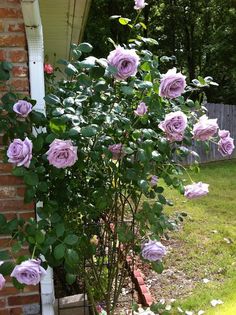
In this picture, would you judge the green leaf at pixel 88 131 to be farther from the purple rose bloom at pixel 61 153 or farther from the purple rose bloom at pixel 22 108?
the purple rose bloom at pixel 22 108

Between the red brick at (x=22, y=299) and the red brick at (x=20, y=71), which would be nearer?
the red brick at (x=20, y=71)

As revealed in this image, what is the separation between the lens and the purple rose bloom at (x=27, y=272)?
192 cm

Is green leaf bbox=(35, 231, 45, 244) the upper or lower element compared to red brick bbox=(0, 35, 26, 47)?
lower

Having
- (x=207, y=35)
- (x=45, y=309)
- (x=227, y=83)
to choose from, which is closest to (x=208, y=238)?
(x=45, y=309)

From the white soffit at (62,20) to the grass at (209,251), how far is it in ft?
8.81

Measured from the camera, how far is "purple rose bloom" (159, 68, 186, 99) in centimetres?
210

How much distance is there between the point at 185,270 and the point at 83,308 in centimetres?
158

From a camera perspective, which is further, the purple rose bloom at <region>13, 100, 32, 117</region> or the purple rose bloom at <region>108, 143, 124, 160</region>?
the purple rose bloom at <region>108, 143, 124, 160</region>

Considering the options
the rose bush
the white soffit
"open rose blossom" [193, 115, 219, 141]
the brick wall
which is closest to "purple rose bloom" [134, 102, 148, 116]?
the rose bush

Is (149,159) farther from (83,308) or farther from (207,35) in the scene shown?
(207,35)

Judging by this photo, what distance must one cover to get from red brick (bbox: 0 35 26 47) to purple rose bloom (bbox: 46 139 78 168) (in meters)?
0.72

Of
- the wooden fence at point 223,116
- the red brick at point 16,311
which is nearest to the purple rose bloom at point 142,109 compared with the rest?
the red brick at point 16,311

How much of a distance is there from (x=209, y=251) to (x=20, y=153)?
349 centimetres

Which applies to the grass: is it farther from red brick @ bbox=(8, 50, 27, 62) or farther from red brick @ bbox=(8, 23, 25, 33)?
red brick @ bbox=(8, 23, 25, 33)
